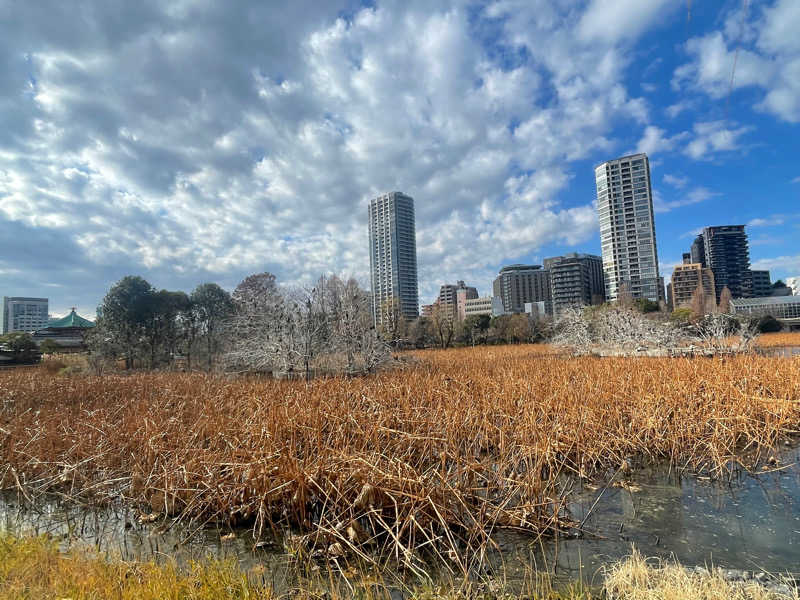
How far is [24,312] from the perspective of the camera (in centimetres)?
6988

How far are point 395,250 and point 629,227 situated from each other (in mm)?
49594

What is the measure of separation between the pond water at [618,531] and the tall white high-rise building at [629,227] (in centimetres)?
8041

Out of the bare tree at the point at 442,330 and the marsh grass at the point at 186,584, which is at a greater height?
the bare tree at the point at 442,330

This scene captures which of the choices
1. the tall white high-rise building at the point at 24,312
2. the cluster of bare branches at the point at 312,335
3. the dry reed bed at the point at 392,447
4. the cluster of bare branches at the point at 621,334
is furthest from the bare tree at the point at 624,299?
the tall white high-rise building at the point at 24,312

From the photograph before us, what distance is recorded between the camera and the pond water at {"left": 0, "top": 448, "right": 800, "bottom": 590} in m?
3.40

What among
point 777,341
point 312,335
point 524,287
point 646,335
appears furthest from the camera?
point 524,287

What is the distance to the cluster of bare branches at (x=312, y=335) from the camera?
1333 centimetres

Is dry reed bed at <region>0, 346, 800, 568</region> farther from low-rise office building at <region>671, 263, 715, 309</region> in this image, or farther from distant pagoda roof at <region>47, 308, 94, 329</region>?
low-rise office building at <region>671, 263, 715, 309</region>

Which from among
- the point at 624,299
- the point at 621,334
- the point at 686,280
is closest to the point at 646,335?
the point at 621,334

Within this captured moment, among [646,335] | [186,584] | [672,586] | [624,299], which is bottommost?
[672,586]

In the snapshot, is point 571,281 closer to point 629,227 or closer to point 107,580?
point 629,227

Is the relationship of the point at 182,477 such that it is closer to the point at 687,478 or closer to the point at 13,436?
the point at 13,436

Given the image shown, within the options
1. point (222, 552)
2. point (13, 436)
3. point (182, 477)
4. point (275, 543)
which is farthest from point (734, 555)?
point (13, 436)

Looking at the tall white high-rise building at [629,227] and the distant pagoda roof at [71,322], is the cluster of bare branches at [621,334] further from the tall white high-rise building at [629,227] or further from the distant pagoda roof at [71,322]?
the tall white high-rise building at [629,227]
